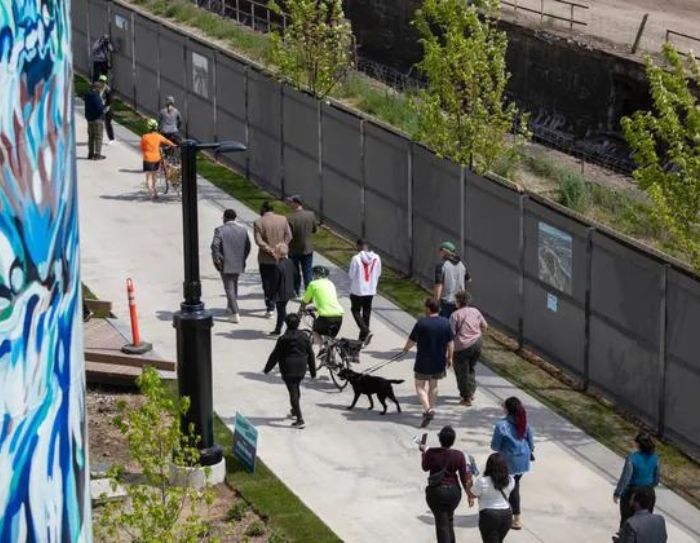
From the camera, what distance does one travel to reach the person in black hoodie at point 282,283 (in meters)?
22.1

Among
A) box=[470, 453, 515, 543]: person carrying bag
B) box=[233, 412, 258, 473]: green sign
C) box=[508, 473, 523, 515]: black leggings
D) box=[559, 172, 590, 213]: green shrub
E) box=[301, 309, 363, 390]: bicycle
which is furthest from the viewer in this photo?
box=[559, 172, 590, 213]: green shrub

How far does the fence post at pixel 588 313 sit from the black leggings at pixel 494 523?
601cm

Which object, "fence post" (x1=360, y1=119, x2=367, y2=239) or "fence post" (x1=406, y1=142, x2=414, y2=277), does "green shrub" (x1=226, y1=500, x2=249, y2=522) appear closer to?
"fence post" (x1=406, y1=142, x2=414, y2=277)

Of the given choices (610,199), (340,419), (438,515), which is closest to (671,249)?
(610,199)

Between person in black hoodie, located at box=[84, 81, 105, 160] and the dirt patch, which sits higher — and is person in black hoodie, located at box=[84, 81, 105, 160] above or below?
above

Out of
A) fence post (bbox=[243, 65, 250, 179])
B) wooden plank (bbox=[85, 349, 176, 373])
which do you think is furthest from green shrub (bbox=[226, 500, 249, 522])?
fence post (bbox=[243, 65, 250, 179])

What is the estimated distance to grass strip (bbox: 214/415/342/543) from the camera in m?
17.0

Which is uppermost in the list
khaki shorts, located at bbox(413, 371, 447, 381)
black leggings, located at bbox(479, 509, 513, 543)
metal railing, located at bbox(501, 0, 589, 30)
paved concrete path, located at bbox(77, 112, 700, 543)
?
metal railing, located at bbox(501, 0, 589, 30)

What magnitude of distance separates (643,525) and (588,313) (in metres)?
6.98

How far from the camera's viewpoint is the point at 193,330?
17.7 metres

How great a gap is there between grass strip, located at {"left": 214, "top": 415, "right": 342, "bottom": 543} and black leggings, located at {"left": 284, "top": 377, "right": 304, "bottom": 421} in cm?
82

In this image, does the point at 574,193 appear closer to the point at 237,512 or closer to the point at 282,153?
the point at 282,153

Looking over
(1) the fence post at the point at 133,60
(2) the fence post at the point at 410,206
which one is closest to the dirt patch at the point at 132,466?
(2) the fence post at the point at 410,206

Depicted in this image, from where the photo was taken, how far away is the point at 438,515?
1595 centimetres
